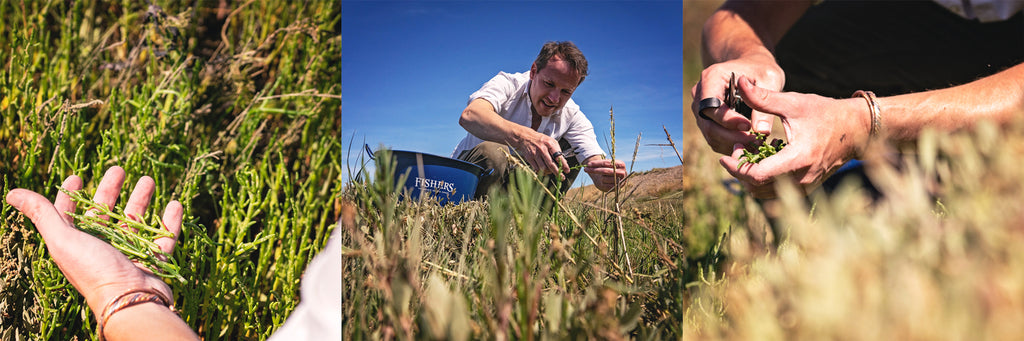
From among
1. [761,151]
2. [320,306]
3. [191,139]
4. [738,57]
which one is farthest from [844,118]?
[191,139]

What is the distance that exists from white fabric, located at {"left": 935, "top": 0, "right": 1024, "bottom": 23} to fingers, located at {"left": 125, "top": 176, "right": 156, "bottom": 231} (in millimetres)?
2089

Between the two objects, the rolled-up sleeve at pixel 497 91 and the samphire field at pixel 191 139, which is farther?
the samphire field at pixel 191 139

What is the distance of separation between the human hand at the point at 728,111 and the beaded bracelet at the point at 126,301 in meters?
1.13

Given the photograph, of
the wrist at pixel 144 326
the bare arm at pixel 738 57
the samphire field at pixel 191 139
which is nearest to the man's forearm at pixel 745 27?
the bare arm at pixel 738 57

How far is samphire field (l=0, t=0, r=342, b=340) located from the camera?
4.41 ft

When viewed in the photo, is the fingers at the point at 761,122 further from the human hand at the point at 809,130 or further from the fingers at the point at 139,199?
the fingers at the point at 139,199

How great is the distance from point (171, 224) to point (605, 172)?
45.2 inches

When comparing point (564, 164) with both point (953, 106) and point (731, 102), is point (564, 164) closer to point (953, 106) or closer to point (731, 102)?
point (731, 102)

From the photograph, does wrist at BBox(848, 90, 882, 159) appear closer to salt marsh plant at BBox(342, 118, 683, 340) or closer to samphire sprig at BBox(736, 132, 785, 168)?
samphire sprig at BBox(736, 132, 785, 168)

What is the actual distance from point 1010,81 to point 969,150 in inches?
30.4

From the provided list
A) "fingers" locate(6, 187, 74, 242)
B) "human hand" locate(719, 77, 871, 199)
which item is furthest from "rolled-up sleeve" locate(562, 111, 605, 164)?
"fingers" locate(6, 187, 74, 242)

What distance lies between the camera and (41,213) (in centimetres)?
106

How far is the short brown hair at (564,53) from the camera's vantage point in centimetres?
75

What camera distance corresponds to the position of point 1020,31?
129 cm
